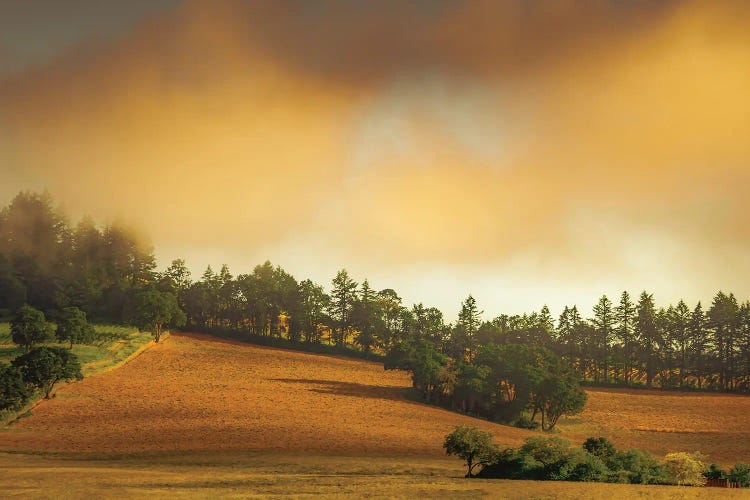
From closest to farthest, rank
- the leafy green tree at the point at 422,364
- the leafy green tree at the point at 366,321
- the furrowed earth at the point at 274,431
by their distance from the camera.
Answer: the furrowed earth at the point at 274,431 < the leafy green tree at the point at 422,364 < the leafy green tree at the point at 366,321

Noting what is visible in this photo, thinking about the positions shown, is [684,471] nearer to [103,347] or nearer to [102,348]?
[102,348]

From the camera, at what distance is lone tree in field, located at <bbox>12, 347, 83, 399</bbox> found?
9081 centimetres

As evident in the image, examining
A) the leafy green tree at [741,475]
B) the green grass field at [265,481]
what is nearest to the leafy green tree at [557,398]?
the green grass field at [265,481]

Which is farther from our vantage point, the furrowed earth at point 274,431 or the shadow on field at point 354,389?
the shadow on field at point 354,389

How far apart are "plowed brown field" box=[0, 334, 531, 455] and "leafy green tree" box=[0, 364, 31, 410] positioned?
273 cm

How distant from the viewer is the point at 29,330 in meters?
111

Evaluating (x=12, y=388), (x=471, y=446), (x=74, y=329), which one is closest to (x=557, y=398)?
(x=471, y=446)

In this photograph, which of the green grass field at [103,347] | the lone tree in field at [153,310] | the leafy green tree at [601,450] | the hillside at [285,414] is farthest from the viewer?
the lone tree in field at [153,310]

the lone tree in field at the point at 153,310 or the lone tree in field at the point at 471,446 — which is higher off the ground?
→ the lone tree in field at the point at 153,310

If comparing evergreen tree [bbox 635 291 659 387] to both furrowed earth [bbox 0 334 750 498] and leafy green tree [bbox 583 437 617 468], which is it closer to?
furrowed earth [bbox 0 334 750 498]

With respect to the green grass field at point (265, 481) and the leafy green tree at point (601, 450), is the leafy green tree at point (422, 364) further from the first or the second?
the leafy green tree at point (601, 450)

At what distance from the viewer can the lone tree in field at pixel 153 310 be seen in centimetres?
14162

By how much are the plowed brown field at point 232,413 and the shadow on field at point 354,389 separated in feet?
0.60

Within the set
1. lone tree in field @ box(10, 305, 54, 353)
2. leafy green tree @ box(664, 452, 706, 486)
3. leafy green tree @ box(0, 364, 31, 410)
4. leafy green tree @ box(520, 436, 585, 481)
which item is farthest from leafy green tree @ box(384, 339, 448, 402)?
leafy green tree @ box(664, 452, 706, 486)
